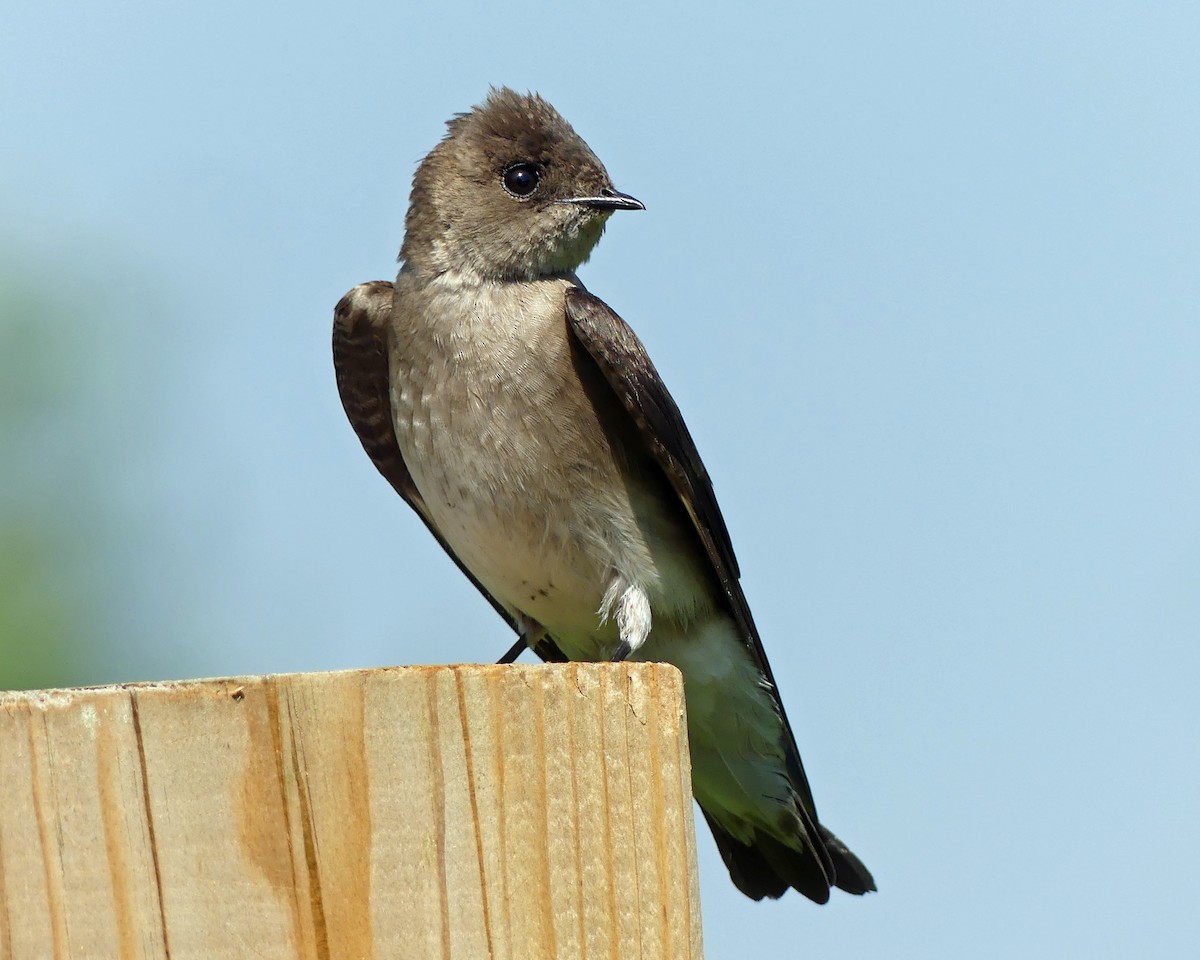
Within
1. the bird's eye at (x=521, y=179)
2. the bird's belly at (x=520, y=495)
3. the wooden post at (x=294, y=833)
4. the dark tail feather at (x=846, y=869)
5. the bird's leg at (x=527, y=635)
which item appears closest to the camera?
the wooden post at (x=294, y=833)

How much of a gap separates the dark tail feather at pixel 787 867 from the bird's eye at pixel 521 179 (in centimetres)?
217

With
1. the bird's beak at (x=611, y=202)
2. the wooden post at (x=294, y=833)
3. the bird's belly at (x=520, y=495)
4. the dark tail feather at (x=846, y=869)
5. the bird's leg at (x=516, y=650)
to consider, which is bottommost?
the dark tail feather at (x=846, y=869)

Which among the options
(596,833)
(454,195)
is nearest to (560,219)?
(454,195)

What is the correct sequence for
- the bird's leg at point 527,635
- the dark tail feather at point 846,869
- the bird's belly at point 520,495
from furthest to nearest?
the bird's leg at point 527,635 → the dark tail feather at point 846,869 → the bird's belly at point 520,495

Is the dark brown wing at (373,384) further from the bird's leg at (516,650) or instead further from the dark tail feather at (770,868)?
the dark tail feather at (770,868)

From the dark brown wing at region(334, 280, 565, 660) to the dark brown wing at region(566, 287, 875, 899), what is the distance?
68 centimetres

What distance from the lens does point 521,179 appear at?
5.20 meters

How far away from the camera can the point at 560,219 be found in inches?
200

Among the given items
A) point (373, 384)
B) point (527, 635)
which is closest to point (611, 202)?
point (373, 384)

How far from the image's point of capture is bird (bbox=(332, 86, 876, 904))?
177 inches

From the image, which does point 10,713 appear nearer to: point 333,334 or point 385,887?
point 385,887

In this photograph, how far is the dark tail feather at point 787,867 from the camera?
4684mm

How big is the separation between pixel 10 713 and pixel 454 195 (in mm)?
3379

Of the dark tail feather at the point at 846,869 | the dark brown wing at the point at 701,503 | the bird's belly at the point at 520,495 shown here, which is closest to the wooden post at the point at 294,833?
the bird's belly at the point at 520,495
